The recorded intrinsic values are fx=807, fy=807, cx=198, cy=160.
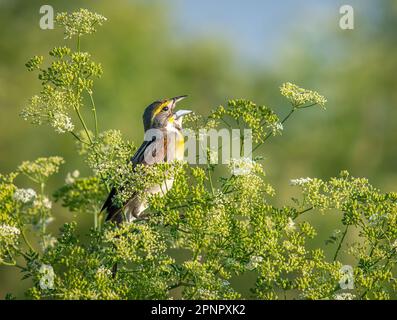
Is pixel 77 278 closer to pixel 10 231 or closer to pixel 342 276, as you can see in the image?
pixel 10 231

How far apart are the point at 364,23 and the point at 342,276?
24521 mm

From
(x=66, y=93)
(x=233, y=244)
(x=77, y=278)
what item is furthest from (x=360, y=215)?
(x=66, y=93)

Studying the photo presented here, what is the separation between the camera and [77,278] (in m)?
3.84

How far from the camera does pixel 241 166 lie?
4.30 m

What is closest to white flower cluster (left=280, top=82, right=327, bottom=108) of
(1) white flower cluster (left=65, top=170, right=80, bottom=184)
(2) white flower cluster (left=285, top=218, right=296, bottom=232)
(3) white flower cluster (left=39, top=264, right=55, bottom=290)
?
(2) white flower cluster (left=285, top=218, right=296, bottom=232)

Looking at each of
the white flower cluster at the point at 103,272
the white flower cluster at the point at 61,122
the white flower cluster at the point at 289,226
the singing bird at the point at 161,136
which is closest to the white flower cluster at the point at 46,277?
the white flower cluster at the point at 103,272

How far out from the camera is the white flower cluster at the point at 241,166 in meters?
4.27

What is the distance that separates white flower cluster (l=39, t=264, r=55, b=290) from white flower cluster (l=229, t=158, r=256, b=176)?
3.57 ft

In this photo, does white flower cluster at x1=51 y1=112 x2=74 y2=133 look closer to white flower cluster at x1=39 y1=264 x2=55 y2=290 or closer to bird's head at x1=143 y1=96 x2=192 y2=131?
white flower cluster at x1=39 y1=264 x2=55 y2=290

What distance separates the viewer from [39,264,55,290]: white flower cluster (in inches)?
151

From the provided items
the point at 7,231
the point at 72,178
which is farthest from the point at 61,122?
the point at 7,231

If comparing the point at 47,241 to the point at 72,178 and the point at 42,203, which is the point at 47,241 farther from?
the point at 72,178

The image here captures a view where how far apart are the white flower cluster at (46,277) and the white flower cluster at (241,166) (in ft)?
3.57

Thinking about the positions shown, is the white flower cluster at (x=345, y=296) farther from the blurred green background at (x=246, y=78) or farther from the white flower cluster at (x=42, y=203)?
the blurred green background at (x=246, y=78)
